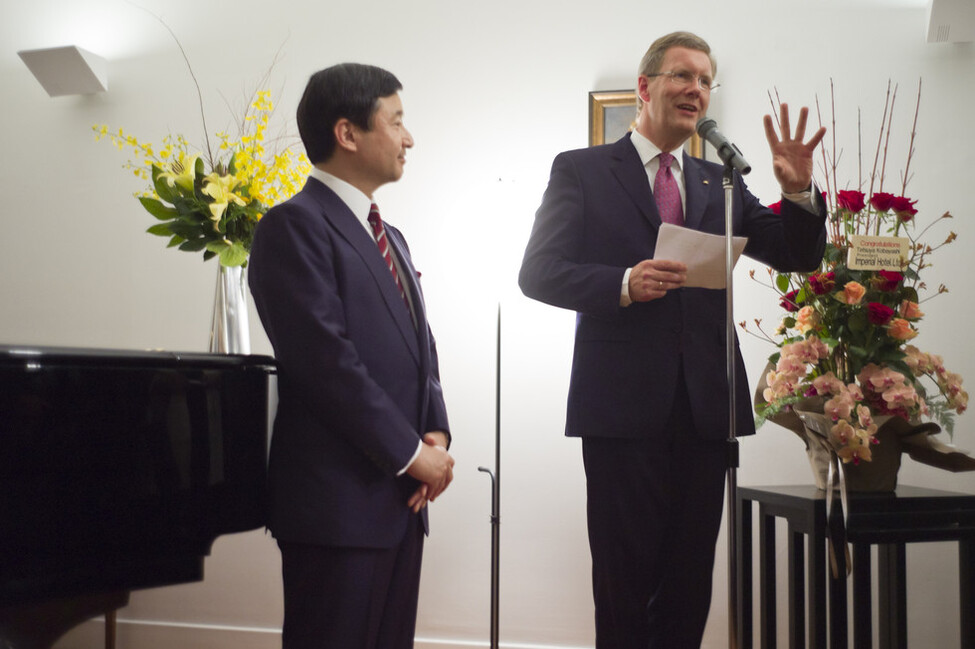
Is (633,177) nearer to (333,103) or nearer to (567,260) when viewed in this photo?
(567,260)

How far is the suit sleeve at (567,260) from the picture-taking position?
5.47ft

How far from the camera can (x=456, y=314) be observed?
9.93ft

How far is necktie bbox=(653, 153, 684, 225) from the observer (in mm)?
1818

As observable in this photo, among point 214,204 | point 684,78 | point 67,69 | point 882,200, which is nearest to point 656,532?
point 684,78

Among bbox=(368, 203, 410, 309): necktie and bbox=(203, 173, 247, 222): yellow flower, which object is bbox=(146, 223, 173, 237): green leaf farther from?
bbox=(368, 203, 410, 309): necktie

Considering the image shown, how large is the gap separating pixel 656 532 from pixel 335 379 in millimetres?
742

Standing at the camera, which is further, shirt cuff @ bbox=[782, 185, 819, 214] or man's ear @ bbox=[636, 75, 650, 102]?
man's ear @ bbox=[636, 75, 650, 102]

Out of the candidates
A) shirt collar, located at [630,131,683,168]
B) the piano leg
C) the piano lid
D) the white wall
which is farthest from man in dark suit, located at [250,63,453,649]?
the white wall

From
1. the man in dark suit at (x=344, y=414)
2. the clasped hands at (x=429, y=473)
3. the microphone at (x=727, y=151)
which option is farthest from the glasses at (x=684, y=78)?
the clasped hands at (x=429, y=473)

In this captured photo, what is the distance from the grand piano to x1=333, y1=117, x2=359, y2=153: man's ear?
1.48 ft

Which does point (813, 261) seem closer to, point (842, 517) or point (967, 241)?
point (842, 517)

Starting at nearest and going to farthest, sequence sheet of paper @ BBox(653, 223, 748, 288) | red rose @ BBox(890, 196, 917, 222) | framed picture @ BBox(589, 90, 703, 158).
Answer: sheet of paper @ BBox(653, 223, 748, 288) → red rose @ BBox(890, 196, 917, 222) → framed picture @ BBox(589, 90, 703, 158)

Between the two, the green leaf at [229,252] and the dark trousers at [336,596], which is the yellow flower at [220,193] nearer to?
the green leaf at [229,252]

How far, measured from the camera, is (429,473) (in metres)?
1.46
